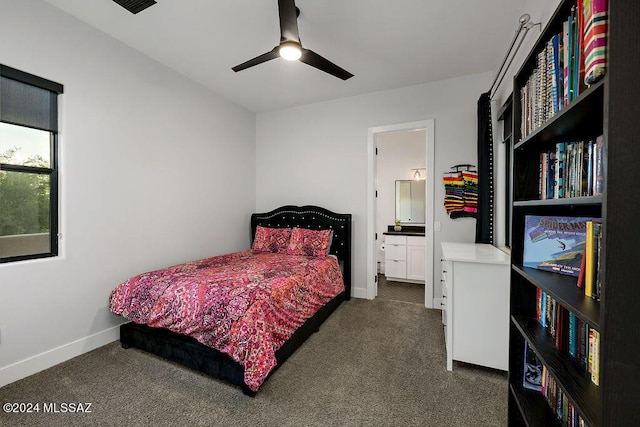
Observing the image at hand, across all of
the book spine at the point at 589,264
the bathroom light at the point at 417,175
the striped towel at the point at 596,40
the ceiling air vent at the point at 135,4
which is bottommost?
the book spine at the point at 589,264

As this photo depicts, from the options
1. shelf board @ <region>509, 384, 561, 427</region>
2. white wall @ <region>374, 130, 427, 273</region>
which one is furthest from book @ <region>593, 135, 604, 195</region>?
white wall @ <region>374, 130, 427, 273</region>

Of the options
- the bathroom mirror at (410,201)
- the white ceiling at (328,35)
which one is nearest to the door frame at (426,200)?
the white ceiling at (328,35)

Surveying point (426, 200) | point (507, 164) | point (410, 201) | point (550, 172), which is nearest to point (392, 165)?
point (410, 201)

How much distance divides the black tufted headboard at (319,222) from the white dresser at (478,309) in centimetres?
168

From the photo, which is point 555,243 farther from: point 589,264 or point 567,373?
point 567,373

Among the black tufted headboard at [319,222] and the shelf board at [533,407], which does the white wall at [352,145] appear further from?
the shelf board at [533,407]

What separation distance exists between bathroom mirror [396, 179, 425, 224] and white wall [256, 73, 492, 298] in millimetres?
1705

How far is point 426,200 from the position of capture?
3.41 meters

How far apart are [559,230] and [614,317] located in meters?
0.62

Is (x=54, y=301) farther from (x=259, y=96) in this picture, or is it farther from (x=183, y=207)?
(x=259, y=96)

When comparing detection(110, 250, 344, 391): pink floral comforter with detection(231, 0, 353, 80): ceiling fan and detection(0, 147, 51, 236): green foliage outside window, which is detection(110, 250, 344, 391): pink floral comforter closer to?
detection(0, 147, 51, 236): green foliage outside window

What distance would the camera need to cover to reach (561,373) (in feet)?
3.06

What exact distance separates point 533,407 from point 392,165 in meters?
4.44

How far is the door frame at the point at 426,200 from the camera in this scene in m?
3.36
